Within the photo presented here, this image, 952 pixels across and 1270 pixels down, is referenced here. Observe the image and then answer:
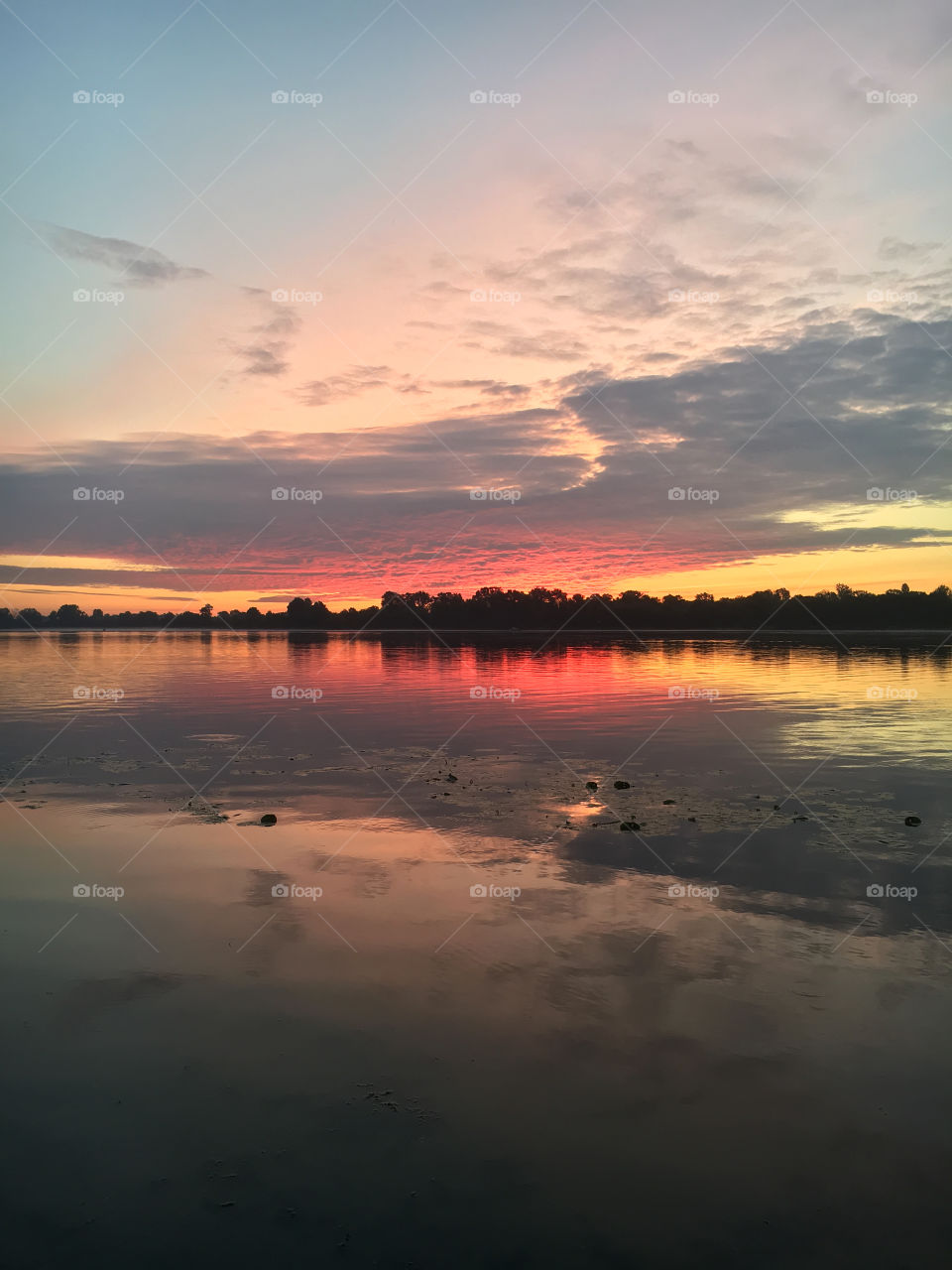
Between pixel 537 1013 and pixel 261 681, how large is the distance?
4040 centimetres

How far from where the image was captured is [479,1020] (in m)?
8.73

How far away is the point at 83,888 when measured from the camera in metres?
12.9

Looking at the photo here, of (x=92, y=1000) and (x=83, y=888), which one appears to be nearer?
(x=92, y=1000)

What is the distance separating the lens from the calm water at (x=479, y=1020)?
20.1 feet

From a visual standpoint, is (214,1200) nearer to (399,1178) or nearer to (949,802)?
(399,1178)

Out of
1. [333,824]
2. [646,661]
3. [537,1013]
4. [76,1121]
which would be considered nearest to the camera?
[76,1121]

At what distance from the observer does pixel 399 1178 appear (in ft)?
21.3

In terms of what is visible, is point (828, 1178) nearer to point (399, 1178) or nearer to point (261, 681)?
point (399, 1178)

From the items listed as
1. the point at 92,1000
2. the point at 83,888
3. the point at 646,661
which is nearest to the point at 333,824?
the point at 83,888

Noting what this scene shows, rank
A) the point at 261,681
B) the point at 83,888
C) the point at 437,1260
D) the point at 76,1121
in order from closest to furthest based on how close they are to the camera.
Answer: the point at 437,1260, the point at 76,1121, the point at 83,888, the point at 261,681

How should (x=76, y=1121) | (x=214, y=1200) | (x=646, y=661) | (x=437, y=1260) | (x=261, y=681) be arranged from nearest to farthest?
(x=437, y=1260) → (x=214, y=1200) → (x=76, y=1121) → (x=261, y=681) → (x=646, y=661)

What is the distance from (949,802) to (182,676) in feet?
139

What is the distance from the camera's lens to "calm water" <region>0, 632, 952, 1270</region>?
20.1ft

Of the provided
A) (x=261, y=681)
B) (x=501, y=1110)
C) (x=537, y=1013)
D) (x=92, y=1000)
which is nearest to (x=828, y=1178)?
(x=501, y=1110)
